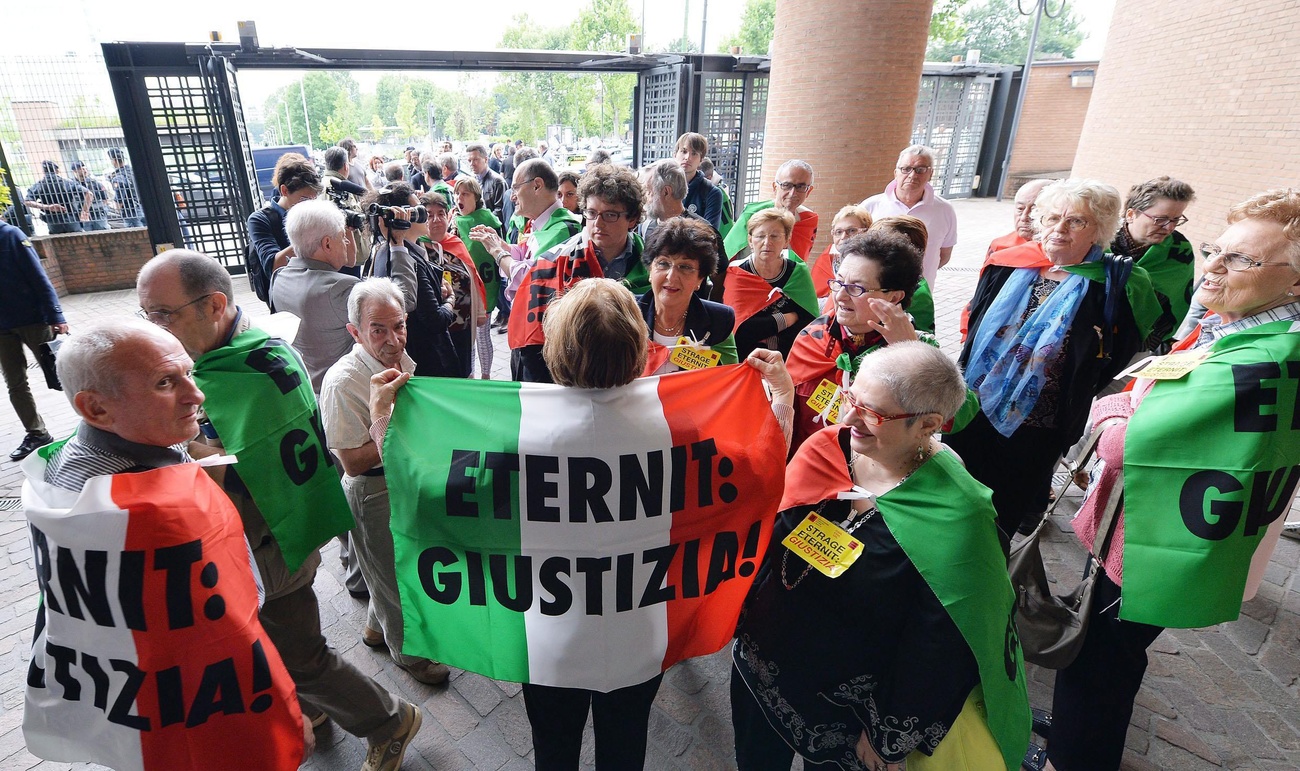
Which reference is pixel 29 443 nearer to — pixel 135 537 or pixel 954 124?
pixel 135 537

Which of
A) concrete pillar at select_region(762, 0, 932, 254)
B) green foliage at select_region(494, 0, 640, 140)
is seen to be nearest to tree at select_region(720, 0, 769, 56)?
green foliage at select_region(494, 0, 640, 140)

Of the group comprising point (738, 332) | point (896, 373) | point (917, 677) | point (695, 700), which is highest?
A: point (896, 373)

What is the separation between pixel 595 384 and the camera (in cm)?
190

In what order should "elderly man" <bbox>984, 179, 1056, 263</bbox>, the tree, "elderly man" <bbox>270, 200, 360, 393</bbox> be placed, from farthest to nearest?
the tree → "elderly man" <bbox>984, 179, 1056, 263</bbox> → "elderly man" <bbox>270, 200, 360, 393</bbox>

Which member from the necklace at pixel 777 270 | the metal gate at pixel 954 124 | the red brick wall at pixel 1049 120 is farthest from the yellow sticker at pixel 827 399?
the red brick wall at pixel 1049 120

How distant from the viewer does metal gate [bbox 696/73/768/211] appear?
12.4m

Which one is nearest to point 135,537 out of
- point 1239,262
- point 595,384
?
point 595,384

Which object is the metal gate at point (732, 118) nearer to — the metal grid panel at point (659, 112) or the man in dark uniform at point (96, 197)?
the metal grid panel at point (659, 112)

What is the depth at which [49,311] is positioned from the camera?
521 cm

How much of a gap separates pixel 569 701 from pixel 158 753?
1.13 m

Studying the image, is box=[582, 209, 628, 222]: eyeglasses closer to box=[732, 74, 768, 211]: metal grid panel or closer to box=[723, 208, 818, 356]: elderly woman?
box=[723, 208, 818, 356]: elderly woman

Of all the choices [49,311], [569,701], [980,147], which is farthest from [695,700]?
[980,147]

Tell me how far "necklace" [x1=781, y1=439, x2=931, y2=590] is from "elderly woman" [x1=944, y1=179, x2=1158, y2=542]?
1.77m

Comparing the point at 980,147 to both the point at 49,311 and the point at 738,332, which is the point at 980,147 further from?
the point at 49,311
